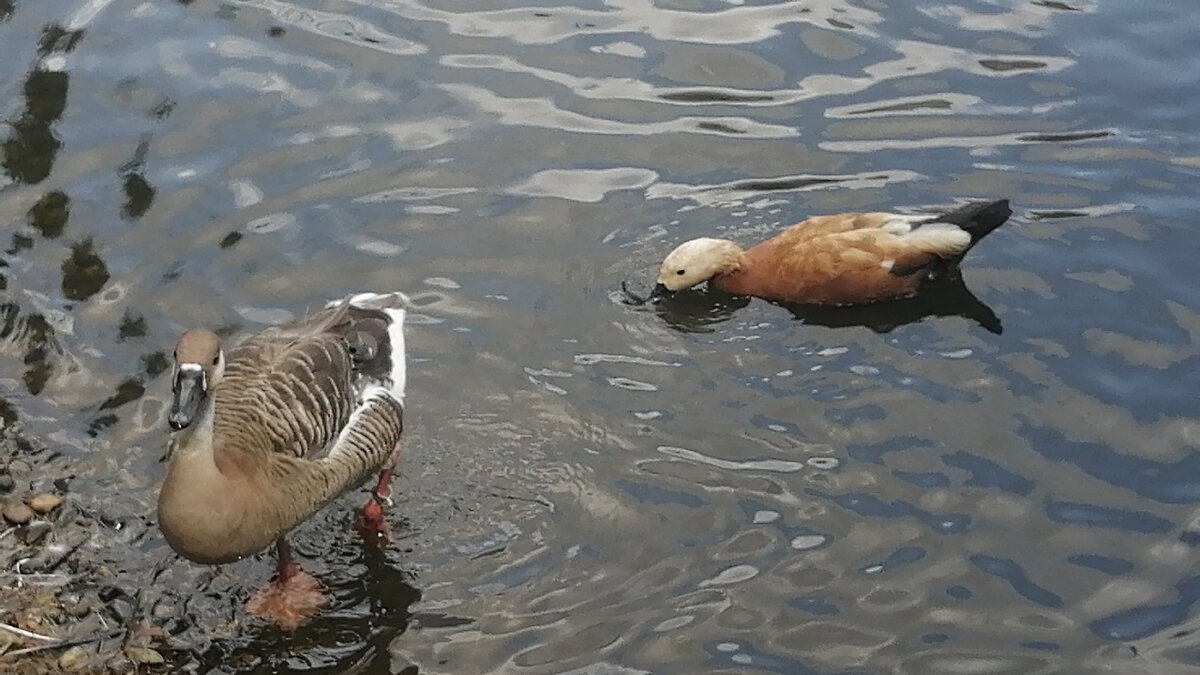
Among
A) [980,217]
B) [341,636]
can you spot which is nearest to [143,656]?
[341,636]

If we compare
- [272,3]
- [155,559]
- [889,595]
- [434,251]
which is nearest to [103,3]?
[272,3]

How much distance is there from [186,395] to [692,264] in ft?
13.4

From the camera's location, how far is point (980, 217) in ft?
28.1

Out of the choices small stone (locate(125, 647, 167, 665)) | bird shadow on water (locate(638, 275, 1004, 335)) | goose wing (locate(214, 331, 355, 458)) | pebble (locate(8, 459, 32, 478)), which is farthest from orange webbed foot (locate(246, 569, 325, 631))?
bird shadow on water (locate(638, 275, 1004, 335))

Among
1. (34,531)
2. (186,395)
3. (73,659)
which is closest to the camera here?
(186,395)

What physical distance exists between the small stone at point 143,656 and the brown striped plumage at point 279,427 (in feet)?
1.74

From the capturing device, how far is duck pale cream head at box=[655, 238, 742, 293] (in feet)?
29.2

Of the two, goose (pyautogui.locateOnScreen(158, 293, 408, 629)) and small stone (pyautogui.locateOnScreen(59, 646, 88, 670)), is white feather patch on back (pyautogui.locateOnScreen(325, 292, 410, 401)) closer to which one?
goose (pyautogui.locateOnScreen(158, 293, 408, 629))

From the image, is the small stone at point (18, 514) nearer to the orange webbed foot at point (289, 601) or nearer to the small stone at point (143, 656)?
the small stone at point (143, 656)

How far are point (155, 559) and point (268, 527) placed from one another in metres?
0.95

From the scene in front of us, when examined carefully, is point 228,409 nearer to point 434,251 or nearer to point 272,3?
point 434,251

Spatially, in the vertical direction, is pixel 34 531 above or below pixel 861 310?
below

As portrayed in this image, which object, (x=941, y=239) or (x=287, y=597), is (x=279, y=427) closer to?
(x=287, y=597)

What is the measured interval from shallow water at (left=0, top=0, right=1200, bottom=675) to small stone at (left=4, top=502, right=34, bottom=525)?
38 cm
